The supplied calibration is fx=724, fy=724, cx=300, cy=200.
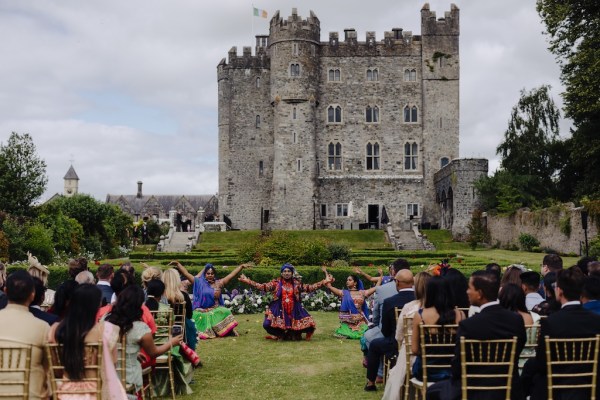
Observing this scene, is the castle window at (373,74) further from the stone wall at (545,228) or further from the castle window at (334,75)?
the stone wall at (545,228)

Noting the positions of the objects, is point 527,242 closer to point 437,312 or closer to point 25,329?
point 437,312

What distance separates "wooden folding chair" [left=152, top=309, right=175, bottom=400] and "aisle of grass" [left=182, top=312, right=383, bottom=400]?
512mm

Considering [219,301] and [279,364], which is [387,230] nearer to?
[219,301]

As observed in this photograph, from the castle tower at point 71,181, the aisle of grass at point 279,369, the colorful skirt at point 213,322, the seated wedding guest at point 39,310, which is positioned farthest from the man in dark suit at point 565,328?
the castle tower at point 71,181

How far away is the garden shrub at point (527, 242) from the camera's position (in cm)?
4006

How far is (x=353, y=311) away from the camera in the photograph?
14867 mm

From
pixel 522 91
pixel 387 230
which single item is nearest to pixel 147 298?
pixel 387 230

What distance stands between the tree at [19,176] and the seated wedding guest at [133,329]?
134 feet

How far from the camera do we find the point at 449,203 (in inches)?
2044

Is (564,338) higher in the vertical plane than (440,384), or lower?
higher

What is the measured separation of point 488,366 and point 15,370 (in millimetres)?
4321

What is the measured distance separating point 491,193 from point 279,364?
3818 centimetres

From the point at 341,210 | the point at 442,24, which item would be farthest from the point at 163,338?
the point at 442,24

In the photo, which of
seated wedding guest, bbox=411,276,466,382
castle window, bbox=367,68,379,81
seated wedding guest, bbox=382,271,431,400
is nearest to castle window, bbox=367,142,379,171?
castle window, bbox=367,68,379,81
